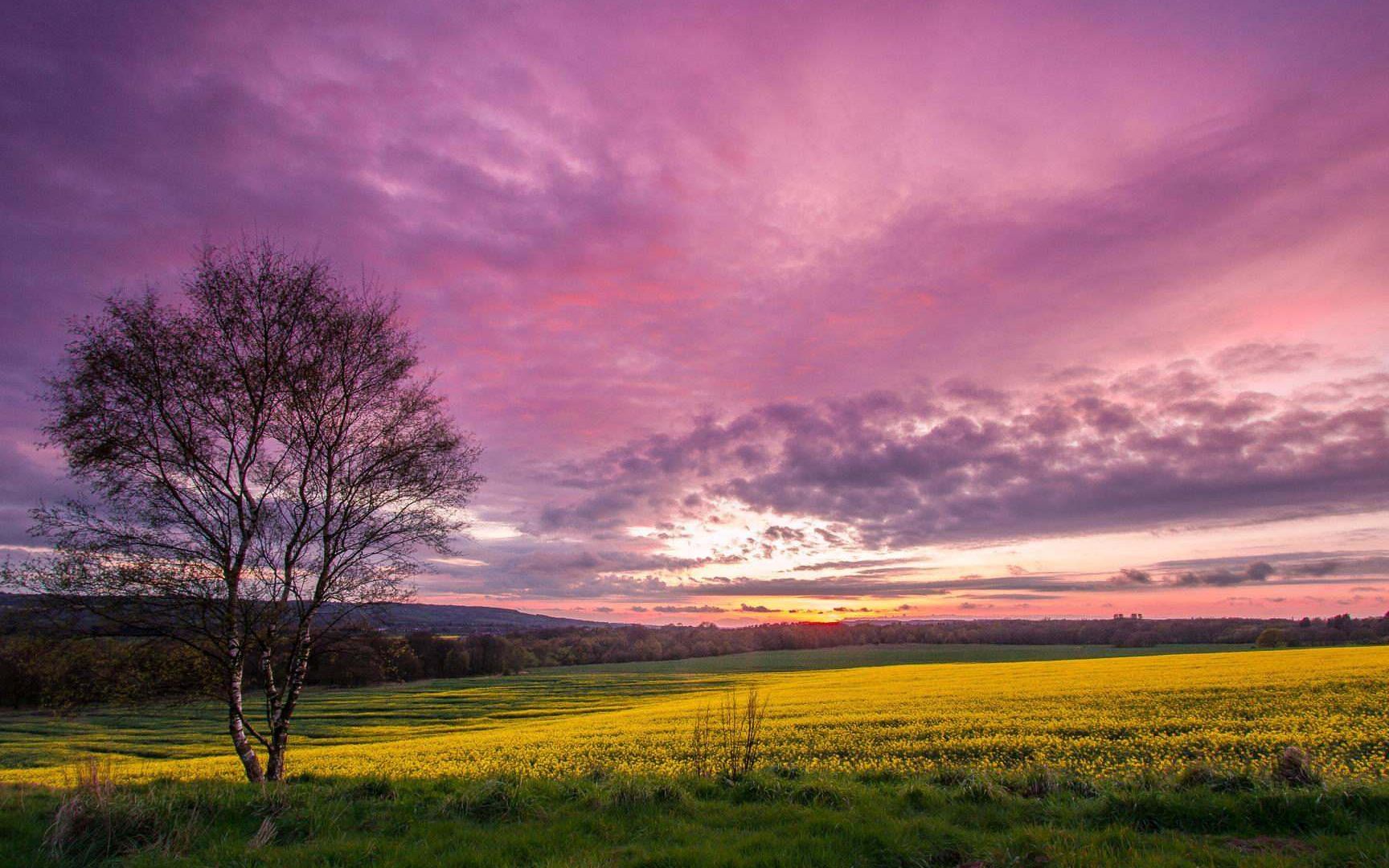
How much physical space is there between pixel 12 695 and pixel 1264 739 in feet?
307

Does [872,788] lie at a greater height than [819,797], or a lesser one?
lesser

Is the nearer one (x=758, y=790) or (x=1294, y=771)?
(x=1294, y=771)

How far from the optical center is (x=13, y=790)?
11.3 meters

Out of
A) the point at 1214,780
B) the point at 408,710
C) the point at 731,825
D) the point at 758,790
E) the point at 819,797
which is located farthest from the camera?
the point at 408,710

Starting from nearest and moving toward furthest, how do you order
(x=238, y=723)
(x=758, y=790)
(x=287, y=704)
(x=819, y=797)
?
(x=819, y=797) < (x=758, y=790) < (x=238, y=723) < (x=287, y=704)

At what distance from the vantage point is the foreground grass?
21.4 feet

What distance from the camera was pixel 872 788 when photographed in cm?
1002

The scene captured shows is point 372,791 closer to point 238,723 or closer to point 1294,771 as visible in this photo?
point 238,723

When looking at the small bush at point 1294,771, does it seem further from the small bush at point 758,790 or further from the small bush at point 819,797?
the small bush at point 758,790

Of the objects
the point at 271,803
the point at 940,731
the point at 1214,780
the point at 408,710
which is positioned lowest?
the point at 408,710

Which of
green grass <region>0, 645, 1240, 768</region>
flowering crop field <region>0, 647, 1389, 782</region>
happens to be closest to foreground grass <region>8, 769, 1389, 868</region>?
flowering crop field <region>0, 647, 1389, 782</region>

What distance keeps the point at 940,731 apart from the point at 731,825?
15.7 m

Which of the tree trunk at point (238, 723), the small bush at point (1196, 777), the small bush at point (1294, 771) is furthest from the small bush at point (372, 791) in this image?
the small bush at point (1294, 771)

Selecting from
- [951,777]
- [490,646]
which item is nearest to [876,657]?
[490,646]
